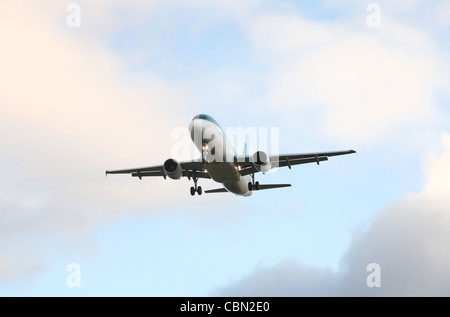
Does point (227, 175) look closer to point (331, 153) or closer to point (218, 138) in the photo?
point (218, 138)

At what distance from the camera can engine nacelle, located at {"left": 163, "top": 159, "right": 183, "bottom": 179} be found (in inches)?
1833

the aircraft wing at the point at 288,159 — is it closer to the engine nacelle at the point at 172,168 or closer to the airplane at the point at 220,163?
the airplane at the point at 220,163

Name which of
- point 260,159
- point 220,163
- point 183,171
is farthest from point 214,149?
point 183,171

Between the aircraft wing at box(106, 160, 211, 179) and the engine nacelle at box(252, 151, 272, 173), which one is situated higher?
the aircraft wing at box(106, 160, 211, 179)

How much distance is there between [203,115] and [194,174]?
26.5 ft

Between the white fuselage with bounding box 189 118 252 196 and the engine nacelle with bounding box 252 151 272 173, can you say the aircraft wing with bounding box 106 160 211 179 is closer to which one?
the white fuselage with bounding box 189 118 252 196

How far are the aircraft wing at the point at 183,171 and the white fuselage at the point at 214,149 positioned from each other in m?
2.57

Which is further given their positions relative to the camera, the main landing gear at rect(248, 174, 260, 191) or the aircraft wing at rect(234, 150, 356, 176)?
the main landing gear at rect(248, 174, 260, 191)

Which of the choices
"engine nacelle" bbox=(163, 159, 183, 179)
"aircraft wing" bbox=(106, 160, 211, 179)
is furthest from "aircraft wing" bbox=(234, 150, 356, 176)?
"engine nacelle" bbox=(163, 159, 183, 179)

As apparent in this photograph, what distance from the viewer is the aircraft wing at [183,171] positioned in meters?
48.0
